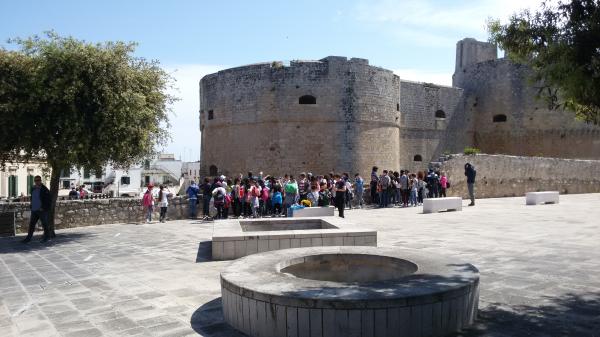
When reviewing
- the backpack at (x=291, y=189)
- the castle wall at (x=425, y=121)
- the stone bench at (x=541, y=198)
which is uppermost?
the castle wall at (x=425, y=121)

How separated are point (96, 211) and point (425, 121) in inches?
801

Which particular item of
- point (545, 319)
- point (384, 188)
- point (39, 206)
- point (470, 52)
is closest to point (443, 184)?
point (384, 188)

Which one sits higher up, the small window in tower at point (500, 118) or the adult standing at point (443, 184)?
the small window in tower at point (500, 118)

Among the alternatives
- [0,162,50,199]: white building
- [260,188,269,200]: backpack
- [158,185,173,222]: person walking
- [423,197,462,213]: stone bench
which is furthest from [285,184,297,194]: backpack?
[0,162,50,199]: white building

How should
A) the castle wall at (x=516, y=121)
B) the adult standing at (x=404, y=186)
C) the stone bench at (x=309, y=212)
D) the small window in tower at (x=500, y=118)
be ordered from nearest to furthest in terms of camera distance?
the stone bench at (x=309, y=212) → the adult standing at (x=404, y=186) → the castle wall at (x=516, y=121) → the small window in tower at (x=500, y=118)

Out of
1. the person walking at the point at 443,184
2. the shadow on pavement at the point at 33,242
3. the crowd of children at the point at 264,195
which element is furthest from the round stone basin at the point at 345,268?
the person walking at the point at 443,184

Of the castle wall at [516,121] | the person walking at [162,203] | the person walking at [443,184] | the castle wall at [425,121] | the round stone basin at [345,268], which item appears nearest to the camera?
the round stone basin at [345,268]

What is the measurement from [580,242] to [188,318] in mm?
7131

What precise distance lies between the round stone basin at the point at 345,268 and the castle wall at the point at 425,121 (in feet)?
74.4

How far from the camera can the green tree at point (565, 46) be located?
4156 millimetres

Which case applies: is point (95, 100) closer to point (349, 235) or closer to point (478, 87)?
point (349, 235)

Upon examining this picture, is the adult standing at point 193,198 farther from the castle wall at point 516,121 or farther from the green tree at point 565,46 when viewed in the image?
the castle wall at point 516,121

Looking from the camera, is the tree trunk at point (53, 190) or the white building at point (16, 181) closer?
the tree trunk at point (53, 190)

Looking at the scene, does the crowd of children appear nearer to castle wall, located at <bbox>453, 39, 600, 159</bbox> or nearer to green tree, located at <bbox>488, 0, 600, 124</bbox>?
green tree, located at <bbox>488, 0, 600, 124</bbox>
